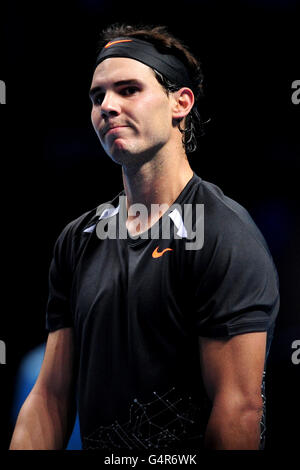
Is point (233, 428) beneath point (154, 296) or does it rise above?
beneath

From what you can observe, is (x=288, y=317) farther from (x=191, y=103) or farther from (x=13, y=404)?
(x=13, y=404)

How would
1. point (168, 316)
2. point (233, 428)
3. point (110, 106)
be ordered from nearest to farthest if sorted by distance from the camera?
point (233, 428) < point (168, 316) < point (110, 106)

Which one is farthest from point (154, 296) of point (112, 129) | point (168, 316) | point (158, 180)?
point (112, 129)

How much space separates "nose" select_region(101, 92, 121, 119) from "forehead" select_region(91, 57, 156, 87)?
0.06 meters

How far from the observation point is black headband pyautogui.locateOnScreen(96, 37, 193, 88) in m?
2.00

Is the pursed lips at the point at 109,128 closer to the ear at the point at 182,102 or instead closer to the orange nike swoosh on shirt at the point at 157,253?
the ear at the point at 182,102

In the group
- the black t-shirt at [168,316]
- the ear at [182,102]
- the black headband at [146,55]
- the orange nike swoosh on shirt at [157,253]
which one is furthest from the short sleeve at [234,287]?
the black headband at [146,55]

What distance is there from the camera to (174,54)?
2109 millimetres

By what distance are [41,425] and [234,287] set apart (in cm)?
88

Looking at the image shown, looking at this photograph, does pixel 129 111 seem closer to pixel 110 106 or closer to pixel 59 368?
pixel 110 106

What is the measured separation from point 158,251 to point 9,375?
120 cm

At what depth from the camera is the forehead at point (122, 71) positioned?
1962mm

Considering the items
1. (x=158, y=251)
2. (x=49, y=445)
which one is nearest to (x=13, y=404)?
(x=49, y=445)

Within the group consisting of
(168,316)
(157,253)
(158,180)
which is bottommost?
(168,316)
